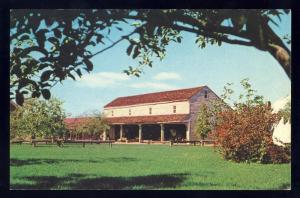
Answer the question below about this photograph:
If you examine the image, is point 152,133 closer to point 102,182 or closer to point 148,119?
point 148,119

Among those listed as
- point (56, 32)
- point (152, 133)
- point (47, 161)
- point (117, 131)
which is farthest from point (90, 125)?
point (56, 32)

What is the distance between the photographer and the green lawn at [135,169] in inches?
427

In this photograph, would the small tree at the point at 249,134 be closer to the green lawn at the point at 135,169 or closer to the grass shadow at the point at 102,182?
the green lawn at the point at 135,169

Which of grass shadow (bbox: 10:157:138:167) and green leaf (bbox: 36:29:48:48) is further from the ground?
green leaf (bbox: 36:29:48:48)

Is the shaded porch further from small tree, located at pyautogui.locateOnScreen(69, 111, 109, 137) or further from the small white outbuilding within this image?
the small white outbuilding

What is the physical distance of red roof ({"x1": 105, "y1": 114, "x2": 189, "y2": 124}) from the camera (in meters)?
13.6

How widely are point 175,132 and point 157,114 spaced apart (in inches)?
35.7

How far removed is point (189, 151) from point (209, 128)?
108 centimetres

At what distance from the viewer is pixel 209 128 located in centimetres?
1414

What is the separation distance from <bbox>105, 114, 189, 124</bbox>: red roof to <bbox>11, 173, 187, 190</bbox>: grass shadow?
2232 millimetres

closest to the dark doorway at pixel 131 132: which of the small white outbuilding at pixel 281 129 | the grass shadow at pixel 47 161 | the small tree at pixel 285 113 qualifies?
the grass shadow at pixel 47 161

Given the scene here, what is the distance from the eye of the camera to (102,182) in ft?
36.2

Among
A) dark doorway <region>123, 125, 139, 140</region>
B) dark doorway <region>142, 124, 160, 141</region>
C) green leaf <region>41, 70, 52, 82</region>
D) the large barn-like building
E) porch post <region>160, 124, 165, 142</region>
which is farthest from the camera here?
dark doorway <region>142, 124, 160, 141</region>

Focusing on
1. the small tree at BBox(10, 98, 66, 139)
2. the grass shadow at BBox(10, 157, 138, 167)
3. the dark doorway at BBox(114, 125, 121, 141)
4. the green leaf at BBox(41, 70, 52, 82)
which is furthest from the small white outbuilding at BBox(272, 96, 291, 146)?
the green leaf at BBox(41, 70, 52, 82)
